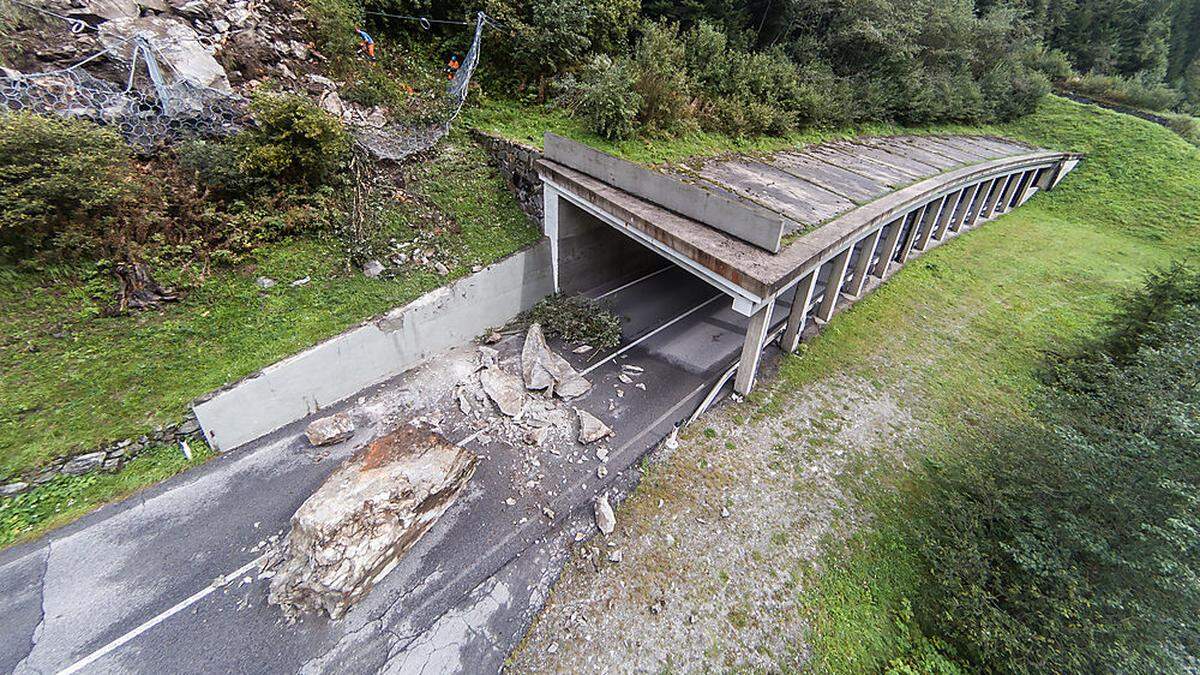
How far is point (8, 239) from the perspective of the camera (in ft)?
20.5

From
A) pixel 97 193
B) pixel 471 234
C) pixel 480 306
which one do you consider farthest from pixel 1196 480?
pixel 97 193

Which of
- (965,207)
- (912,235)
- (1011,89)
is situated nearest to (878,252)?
(912,235)

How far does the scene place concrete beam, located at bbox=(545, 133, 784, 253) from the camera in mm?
6836

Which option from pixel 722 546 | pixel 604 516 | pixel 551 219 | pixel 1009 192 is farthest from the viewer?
pixel 1009 192

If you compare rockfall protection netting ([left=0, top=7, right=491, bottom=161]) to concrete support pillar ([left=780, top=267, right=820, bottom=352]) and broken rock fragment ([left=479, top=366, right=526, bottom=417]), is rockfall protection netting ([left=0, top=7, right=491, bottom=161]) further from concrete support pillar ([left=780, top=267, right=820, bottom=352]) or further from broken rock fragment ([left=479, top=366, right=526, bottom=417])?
concrete support pillar ([left=780, top=267, right=820, bottom=352])

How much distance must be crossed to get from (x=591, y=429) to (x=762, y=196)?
6.08 meters

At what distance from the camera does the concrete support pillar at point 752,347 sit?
22.7 feet

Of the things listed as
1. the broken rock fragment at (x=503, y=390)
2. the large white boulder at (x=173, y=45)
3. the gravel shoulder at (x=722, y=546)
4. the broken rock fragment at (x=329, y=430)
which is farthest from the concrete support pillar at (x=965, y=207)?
the large white boulder at (x=173, y=45)

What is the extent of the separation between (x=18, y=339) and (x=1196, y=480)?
46.9 ft

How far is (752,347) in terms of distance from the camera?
7.38 meters

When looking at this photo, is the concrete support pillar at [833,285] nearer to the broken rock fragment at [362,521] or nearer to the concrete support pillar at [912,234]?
the concrete support pillar at [912,234]

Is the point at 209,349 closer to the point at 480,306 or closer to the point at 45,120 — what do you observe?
the point at 45,120

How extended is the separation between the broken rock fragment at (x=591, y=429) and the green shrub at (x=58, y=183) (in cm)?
808

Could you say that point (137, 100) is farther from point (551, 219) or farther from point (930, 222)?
point (930, 222)
